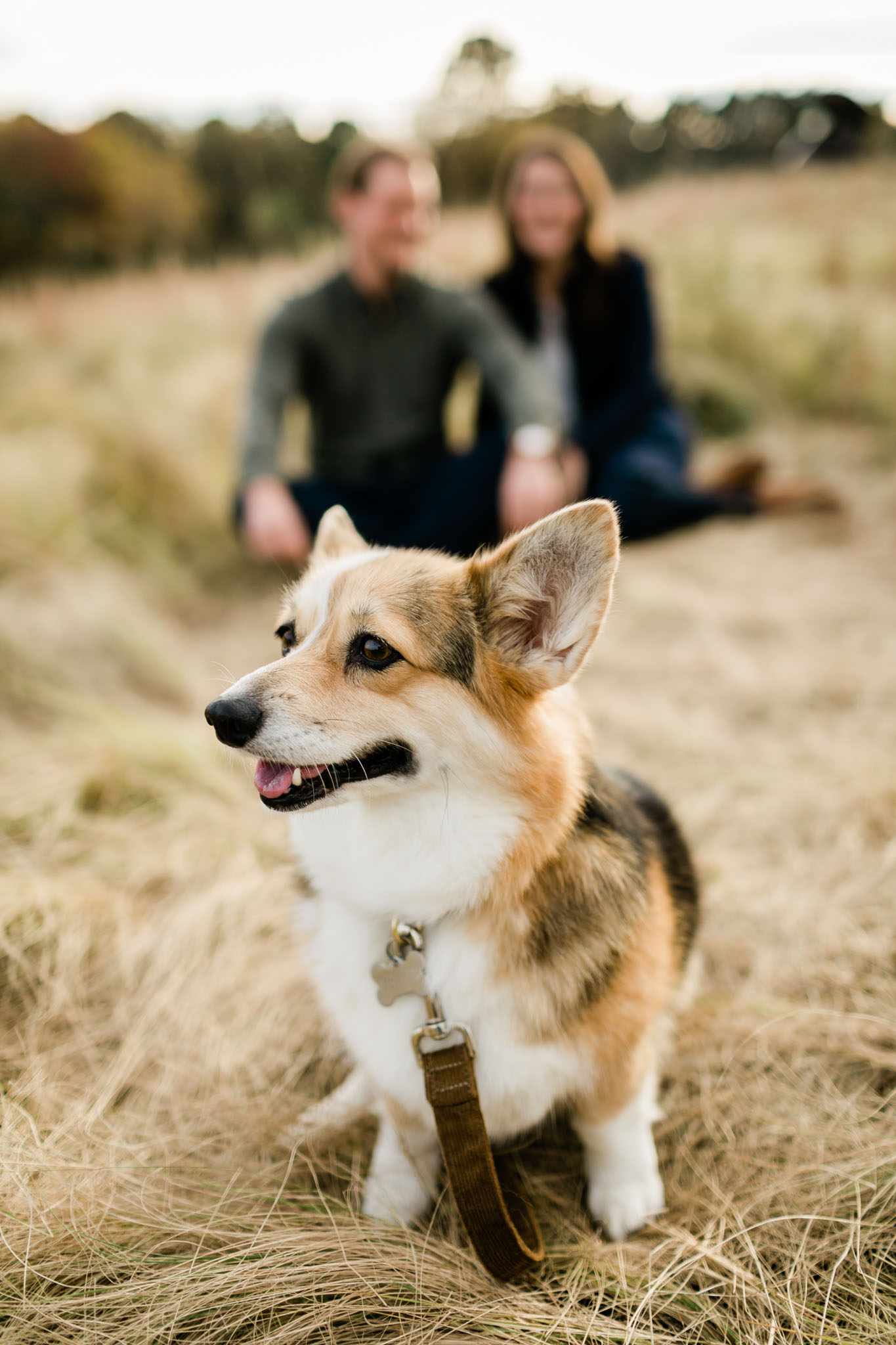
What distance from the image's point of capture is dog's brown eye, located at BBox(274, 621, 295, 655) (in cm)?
192

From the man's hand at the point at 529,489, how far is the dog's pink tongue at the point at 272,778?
2932mm

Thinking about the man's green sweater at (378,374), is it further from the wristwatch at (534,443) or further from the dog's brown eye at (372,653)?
the dog's brown eye at (372,653)

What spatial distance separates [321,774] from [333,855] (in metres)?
0.21

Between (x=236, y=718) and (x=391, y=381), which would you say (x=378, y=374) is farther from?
(x=236, y=718)

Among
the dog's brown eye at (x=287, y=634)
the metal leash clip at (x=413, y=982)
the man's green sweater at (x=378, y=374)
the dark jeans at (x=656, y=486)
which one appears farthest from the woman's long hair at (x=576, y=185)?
the metal leash clip at (x=413, y=982)

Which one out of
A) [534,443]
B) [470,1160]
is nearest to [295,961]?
[470,1160]

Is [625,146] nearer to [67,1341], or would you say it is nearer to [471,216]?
[471,216]

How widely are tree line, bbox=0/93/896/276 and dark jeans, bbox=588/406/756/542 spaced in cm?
977

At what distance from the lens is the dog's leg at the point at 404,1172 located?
176 centimetres

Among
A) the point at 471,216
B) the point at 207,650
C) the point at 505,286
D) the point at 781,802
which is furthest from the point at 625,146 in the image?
the point at 781,802

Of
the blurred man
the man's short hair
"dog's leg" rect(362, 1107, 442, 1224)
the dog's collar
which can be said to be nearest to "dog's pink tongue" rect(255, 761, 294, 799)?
the dog's collar

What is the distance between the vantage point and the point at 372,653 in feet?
5.57

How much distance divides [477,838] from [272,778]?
0.44 metres

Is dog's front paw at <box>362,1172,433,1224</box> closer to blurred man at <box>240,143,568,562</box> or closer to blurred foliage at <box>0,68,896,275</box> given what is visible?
blurred man at <box>240,143,568,562</box>
